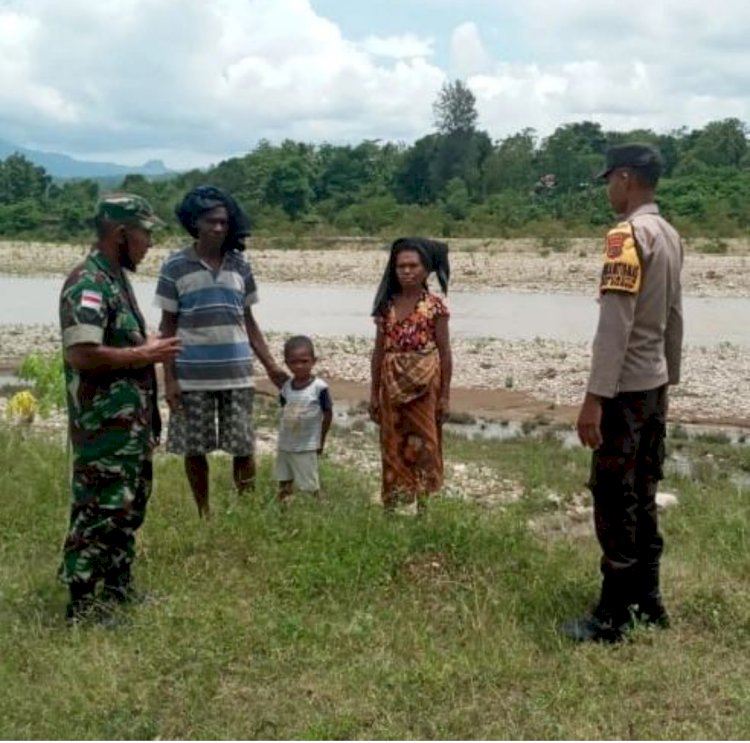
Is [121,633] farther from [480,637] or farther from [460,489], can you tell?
[460,489]

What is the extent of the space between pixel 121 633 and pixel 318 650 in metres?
0.73

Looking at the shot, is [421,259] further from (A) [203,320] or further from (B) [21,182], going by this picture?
(B) [21,182]

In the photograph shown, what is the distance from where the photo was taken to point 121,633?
4188 millimetres

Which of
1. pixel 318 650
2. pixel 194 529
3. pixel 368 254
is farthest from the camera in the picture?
pixel 368 254

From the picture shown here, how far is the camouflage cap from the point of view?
14.2 feet

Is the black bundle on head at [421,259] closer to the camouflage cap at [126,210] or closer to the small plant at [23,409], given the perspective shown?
the camouflage cap at [126,210]

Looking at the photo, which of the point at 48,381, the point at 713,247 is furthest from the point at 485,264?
the point at 48,381

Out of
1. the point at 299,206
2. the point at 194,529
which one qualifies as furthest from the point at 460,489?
the point at 299,206

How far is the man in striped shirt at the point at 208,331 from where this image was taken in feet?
17.6

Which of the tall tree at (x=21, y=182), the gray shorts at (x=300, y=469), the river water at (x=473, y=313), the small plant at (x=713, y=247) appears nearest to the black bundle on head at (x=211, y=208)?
the gray shorts at (x=300, y=469)

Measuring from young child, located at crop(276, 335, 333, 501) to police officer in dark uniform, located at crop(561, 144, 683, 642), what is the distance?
2081 mm

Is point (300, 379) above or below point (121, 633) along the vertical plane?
above

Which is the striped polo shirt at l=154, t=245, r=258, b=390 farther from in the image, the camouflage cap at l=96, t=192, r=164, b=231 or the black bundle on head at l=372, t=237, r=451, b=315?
the camouflage cap at l=96, t=192, r=164, b=231

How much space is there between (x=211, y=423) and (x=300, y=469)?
0.70 metres
